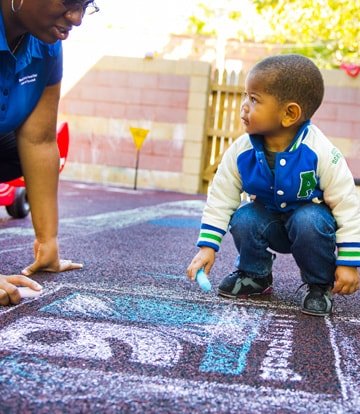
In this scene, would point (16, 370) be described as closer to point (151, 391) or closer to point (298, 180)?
point (151, 391)

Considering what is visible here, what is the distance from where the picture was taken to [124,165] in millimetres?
9352

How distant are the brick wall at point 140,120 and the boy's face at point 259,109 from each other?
7.27m

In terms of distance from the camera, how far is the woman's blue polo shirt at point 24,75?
1940 millimetres

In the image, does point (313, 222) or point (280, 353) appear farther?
point (313, 222)

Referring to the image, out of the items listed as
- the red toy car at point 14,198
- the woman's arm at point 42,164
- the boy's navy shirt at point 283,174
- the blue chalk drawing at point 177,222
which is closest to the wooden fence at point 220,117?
the blue chalk drawing at point 177,222

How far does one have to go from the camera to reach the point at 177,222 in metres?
4.49

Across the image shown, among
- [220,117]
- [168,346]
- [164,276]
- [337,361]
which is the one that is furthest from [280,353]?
[220,117]

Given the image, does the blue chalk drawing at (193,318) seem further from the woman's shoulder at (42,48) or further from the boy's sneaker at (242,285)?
the woman's shoulder at (42,48)

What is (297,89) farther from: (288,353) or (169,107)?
(169,107)

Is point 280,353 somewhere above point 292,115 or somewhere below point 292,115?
below

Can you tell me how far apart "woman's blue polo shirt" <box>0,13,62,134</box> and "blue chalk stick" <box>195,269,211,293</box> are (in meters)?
0.81

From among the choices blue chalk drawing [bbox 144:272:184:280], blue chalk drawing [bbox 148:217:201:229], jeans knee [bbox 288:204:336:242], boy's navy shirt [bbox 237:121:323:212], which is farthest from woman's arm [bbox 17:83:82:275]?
blue chalk drawing [bbox 148:217:201:229]

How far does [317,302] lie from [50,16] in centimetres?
112

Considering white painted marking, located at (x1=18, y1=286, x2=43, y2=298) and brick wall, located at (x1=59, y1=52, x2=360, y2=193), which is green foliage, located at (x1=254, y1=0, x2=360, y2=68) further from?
white painted marking, located at (x1=18, y1=286, x2=43, y2=298)
